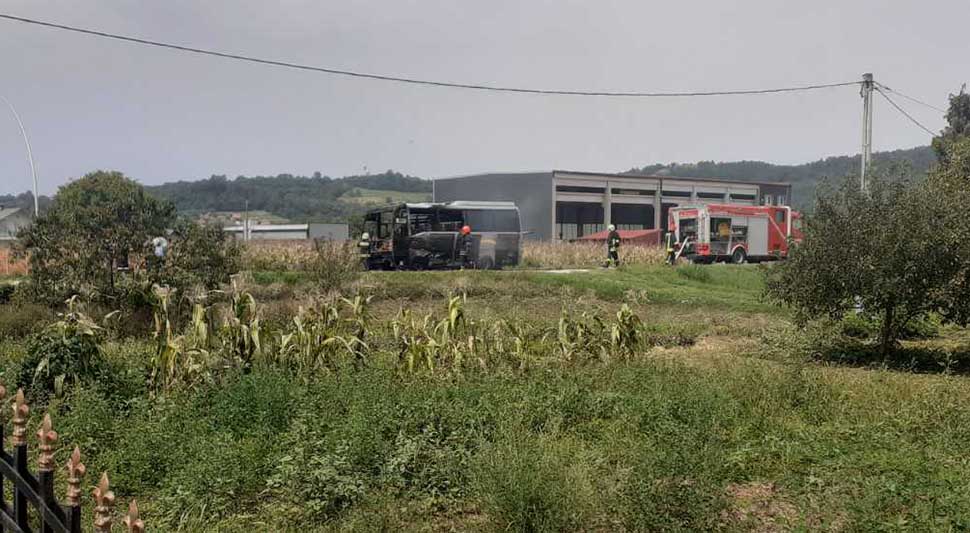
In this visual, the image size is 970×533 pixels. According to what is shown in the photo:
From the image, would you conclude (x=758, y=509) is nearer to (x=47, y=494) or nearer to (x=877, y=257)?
(x=47, y=494)

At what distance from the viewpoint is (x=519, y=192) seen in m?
62.4

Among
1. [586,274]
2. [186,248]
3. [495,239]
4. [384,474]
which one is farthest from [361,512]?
[495,239]

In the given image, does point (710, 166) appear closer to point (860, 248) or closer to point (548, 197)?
point (548, 197)

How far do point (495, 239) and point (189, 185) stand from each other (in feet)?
368

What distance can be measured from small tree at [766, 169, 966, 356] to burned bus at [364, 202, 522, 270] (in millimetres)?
17415

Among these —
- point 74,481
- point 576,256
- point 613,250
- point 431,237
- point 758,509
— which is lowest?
point 758,509

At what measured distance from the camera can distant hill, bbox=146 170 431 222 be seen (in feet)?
410

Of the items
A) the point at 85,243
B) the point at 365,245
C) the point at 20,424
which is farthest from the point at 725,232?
the point at 20,424

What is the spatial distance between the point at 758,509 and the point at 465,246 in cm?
2444

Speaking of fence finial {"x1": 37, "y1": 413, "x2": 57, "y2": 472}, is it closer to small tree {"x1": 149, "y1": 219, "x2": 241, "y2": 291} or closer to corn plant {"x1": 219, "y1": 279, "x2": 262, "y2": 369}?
corn plant {"x1": 219, "y1": 279, "x2": 262, "y2": 369}

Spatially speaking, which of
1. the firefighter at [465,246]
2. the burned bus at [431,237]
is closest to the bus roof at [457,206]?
the burned bus at [431,237]

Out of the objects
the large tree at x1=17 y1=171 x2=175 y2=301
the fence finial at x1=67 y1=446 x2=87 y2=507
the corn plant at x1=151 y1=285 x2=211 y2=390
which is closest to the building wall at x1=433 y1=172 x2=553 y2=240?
the large tree at x1=17 y1=171 x2=175 y2=301

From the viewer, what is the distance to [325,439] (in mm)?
5691

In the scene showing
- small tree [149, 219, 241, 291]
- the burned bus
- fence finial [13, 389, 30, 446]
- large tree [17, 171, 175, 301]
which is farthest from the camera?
the burned bus
